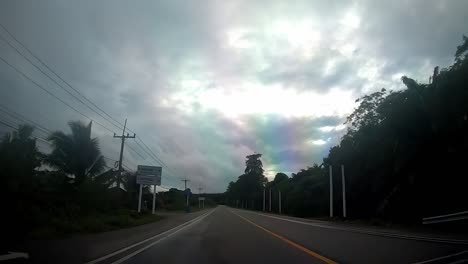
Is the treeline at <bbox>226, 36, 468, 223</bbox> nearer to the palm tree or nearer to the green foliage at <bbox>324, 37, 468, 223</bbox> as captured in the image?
the green foliage at <bbox>324, 37, 468, 223</bbox>

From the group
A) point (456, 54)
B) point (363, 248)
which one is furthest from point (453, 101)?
point (363, 248)

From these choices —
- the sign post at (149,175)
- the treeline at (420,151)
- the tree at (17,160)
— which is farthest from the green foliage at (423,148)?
the tree at (17,160)

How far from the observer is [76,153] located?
30.3 metres

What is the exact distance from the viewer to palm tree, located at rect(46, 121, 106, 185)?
2936 centimetres

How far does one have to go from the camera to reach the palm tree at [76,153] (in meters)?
29.4

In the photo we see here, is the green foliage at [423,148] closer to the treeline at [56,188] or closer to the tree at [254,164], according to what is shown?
the treeline at [56,188]

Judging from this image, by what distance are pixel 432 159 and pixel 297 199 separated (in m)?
41.3

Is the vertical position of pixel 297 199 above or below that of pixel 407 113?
below

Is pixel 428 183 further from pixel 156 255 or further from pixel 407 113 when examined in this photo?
pixel 156 255

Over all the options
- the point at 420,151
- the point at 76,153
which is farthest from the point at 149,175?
the point at 420,151

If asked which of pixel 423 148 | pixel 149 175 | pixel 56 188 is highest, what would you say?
pixel 423 148

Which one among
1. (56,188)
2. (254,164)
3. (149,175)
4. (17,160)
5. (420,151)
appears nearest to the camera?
(17,160)

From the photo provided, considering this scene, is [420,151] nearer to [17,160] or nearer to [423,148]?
[423,148]

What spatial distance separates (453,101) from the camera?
28.4m
